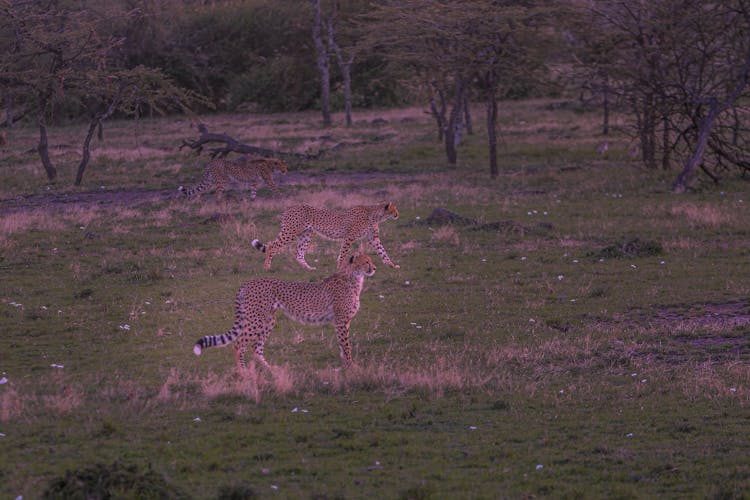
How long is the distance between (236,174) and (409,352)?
13.7 meters

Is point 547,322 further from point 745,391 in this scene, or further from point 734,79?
point 734,79

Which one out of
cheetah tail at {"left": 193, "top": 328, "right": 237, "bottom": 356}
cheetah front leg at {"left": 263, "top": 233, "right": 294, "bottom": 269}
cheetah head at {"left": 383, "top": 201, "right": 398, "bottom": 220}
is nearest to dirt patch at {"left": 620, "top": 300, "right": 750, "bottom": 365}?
cheetah tail at {"left": 193, "top": 328, "right": 237, "bottom": 356}

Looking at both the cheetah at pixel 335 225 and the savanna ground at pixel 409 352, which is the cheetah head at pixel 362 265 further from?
the cheetah at pixel 335 225

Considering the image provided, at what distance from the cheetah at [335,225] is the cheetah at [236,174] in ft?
23.1

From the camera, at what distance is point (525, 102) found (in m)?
49.8

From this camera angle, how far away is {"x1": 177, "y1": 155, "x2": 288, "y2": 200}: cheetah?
23.2 m

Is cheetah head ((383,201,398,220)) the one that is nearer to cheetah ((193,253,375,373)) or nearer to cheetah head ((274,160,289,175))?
cheetah ((193,253,375,373))

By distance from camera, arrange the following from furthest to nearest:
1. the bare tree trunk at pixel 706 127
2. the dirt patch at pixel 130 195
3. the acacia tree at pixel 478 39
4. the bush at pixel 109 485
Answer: the acacia tree at pixel 478 39, the dirt patch at pixel 130 195, the bare tree trunk at pixel 706 127, the bush at pixel 109 485

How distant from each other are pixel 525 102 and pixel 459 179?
25352mm

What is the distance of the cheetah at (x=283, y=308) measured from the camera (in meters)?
9.98

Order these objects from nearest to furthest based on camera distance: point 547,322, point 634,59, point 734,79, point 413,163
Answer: point 547,322, point 734,79, point 634,59, point 413,163

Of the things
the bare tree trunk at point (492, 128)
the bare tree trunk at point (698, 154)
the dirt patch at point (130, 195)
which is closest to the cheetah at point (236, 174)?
the dirt patch at point (130, 195)

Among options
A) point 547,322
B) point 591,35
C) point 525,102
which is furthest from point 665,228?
point 525,102

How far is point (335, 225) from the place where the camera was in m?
16.1
